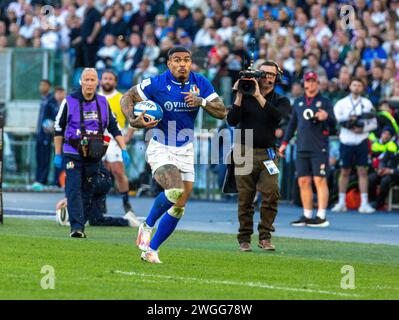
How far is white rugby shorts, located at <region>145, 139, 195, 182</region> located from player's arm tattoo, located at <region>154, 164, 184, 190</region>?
0.07m

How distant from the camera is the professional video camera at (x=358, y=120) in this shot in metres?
23.3

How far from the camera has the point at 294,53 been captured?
26.2 meters

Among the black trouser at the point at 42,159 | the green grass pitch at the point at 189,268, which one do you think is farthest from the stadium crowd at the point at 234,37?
the green grass pitch at the point at 189,268

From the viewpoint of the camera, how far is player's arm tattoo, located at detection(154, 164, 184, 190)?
43.8ft

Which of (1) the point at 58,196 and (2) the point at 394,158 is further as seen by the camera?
(1) the point at 58,196

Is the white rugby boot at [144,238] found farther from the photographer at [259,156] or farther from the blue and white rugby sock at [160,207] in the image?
the photographer at [259,156]

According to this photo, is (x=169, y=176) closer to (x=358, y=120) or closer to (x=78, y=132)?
(x=78, y=132)

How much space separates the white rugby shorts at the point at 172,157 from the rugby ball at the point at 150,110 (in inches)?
15.8

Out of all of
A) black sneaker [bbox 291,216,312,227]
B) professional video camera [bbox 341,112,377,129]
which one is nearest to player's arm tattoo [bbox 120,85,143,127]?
black sneaker [bbox 291,216,312,227]

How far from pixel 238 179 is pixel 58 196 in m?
12.1

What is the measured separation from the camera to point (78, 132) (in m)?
16.7
